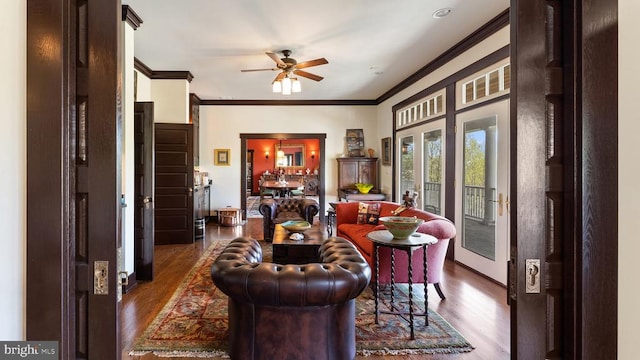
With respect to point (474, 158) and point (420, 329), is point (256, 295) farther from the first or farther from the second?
point (474, 158)

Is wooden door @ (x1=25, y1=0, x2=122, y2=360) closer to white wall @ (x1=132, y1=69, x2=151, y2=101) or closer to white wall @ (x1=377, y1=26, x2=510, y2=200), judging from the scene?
white wall @ (x1=377, y1=26, x2=510, y2=200)

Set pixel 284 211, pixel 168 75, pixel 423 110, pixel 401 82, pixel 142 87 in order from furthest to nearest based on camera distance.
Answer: pixel 401 82
pixel 284 211
pixel 423 110
pixel 168 75
pixel 142 87

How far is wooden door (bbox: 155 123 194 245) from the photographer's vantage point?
521 centimetres

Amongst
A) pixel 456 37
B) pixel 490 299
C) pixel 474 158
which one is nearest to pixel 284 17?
pixel 456 37

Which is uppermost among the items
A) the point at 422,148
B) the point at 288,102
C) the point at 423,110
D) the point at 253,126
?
the point at 288,102

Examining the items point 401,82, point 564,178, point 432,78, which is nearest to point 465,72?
point 432,78

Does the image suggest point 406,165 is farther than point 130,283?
Yes

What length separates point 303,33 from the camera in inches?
152

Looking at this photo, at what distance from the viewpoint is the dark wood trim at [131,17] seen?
3.19m

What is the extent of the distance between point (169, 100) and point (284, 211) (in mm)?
2832

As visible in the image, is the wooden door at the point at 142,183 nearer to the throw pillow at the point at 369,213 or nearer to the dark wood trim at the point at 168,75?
the dark wood trim at the point at 168,75

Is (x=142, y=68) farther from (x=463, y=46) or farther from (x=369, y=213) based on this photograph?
(x=463, y=46)

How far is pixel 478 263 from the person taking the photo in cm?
396
